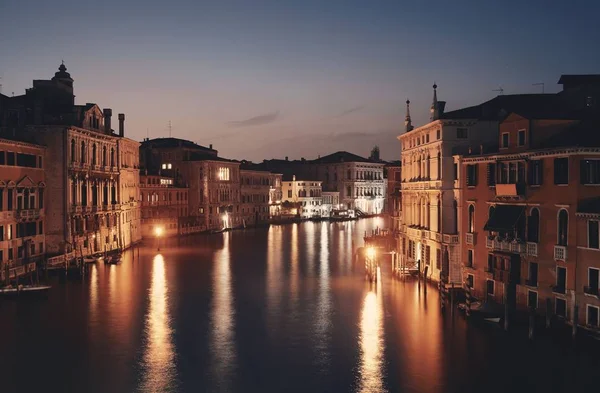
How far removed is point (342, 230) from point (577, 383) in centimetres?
5866

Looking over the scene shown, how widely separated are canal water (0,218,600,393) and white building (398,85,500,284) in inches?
81.2

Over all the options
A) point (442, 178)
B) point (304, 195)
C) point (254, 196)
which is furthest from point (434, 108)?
point (304, 195)

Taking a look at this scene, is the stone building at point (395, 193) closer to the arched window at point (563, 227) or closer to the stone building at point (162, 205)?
the stone building at point (162, 205)

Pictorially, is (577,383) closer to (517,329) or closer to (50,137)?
(517,329)

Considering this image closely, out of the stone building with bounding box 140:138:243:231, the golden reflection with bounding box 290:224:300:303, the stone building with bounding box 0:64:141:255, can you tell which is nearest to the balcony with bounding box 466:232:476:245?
the golden reflection with bounding box 290:224:300:303

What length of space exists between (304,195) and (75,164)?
6147 centimetres

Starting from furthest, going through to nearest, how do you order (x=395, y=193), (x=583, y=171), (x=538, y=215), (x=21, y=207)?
1. (x=395, y=193)
2. (x=21, y=207)
3. (x=538, y=215)
4. (x=583, y=171)

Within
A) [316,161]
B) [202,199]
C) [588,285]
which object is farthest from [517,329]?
[316,161]

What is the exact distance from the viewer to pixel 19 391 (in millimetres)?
15992

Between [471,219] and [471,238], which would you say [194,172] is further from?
[471,238]

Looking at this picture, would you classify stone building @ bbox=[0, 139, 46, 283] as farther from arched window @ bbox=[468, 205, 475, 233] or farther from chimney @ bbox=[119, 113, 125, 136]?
arched window @ bbox=[468, 205, 475, 233]

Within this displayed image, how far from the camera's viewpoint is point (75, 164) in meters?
40.0

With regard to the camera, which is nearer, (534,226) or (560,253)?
(560,253)

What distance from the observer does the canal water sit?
16781mm
